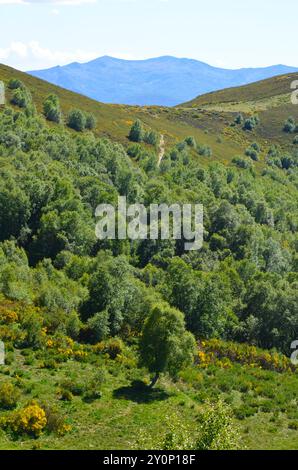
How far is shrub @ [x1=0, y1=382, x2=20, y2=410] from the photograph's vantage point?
122ft

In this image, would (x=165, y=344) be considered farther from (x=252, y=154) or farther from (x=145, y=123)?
(x=252, y=154)

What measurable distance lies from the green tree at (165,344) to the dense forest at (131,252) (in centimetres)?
9

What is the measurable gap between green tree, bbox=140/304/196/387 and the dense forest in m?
0.09

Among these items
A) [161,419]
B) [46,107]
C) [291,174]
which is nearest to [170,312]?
[161,419]

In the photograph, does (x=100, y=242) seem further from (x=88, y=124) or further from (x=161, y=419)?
(x=88, y=124)

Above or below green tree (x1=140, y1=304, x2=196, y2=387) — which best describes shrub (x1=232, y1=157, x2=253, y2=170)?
above

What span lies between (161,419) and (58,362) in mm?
11494

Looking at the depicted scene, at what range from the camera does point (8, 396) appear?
3750 cm

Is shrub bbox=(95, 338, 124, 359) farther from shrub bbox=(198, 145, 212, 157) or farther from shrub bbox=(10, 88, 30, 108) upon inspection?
shrub bbox=(198, 145, 212, 157)

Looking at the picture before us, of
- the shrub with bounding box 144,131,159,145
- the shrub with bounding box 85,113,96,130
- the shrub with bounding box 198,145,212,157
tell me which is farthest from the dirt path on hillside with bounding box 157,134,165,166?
the shrub with bounding box 85,113,96,130

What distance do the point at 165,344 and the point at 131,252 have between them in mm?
43880

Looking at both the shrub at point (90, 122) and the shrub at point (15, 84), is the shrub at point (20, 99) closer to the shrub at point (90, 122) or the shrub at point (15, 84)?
the shrub at point (15, 84)

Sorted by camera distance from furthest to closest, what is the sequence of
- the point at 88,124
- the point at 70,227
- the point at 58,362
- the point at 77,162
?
the point at 88,124 < the point at 77,162 < the point at 70,227 < the point at 58,362

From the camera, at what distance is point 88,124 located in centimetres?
14400
